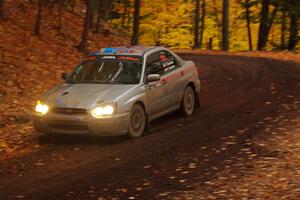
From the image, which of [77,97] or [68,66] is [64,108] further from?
[68,66]

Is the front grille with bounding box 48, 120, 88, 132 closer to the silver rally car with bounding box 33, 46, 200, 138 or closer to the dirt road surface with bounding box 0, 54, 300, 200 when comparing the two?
the silver rally car with bounding box 33, 46, 200, 138

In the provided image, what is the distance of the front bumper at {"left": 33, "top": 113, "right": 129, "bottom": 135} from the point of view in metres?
9.07

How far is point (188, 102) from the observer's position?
11891 millimetres

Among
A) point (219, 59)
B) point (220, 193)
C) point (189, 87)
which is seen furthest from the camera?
point (219, 59)

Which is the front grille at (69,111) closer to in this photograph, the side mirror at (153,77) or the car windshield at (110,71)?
the car windshield at (110,71)

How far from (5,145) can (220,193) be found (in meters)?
5.10

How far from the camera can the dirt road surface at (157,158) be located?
680cm

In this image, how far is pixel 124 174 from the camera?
744cm

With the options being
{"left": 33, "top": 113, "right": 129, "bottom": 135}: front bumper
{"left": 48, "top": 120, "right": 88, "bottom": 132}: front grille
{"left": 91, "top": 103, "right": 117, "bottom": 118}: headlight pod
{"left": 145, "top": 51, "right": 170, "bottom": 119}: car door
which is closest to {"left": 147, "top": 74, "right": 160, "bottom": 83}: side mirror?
{"left": 145, "top": 51, "right": 170, "bottom": 119}: car door

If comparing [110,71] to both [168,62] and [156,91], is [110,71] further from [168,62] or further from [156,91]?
[168,62]

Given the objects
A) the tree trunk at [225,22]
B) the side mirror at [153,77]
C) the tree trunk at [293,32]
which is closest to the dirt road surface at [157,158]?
the side mirror at [153,77]

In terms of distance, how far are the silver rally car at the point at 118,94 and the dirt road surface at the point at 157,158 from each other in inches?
14.2

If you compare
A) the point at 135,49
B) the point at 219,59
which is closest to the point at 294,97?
the point at 135,49

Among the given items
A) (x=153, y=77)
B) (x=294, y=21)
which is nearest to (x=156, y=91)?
(x=153, y=77)
